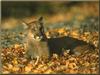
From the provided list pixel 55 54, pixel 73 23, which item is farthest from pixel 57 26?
pixel 55 54

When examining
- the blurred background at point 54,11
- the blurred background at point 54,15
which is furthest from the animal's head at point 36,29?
the blurred background at point 54,11

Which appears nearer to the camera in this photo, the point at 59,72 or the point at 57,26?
the point at 59,72

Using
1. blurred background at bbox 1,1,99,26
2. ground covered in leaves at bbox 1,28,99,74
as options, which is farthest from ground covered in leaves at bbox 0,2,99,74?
blurred background at bbox 1,1,99,26

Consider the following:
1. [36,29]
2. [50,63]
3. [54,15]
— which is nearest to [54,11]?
[54,15]

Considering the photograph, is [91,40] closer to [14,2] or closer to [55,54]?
[55,54]

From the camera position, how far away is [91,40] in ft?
16.9

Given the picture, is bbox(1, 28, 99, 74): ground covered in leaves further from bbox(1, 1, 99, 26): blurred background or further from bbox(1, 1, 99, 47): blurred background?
bbox(1, 1, 99, 26): blurred background

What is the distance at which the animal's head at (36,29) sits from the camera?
Result: 195 inches

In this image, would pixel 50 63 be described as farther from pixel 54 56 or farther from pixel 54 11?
pixel 54 11

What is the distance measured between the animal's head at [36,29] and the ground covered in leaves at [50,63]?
9.2 inches

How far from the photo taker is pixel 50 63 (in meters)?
4.91

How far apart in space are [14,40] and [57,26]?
71 cm

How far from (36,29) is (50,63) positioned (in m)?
0.47

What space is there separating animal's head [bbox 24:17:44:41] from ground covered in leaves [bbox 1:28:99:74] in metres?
0.23
